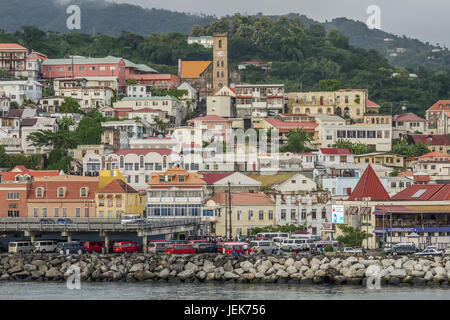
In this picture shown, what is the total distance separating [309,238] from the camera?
236ft

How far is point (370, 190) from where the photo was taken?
74500mm

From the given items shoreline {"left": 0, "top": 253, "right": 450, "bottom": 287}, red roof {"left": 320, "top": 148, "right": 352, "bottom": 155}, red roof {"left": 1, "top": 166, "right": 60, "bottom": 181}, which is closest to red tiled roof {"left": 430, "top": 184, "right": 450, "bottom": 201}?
shoreline {"left": 0, "top": 253, "right": 450, "bottom": 287}

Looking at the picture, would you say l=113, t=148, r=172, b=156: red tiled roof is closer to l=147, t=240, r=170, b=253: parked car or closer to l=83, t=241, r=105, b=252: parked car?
l=83, t=241, r=105, b=252: parked car

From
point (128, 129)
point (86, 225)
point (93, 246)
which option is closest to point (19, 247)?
point (86, 225)

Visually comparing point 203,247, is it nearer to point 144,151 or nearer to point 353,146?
point 144,151

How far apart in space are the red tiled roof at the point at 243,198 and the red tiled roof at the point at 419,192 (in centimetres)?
986

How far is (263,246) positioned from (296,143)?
40215 mm

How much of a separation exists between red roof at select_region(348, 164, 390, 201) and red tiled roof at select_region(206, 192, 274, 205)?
7.42m

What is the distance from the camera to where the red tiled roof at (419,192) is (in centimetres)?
7550

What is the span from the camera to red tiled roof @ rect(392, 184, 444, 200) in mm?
75500

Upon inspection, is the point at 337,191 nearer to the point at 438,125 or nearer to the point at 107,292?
the point at 107,292

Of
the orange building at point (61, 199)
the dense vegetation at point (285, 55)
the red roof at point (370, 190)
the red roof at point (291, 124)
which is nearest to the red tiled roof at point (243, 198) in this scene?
the red roof at point (370, 190)

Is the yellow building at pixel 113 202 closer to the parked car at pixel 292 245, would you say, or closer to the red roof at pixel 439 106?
the parked car at pixel 292 245

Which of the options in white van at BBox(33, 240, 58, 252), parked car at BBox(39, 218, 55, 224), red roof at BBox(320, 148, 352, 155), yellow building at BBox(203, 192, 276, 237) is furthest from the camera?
red roof at BBox(320, 148, 352, 155)
